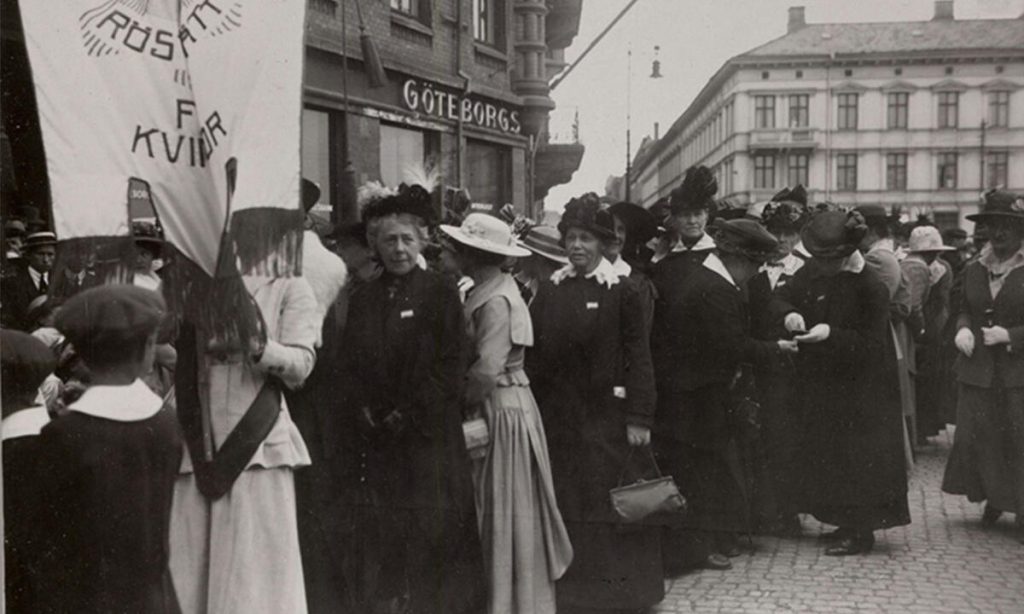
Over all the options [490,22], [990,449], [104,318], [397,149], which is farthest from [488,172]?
[104,318]

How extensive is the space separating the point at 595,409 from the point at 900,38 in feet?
8.76

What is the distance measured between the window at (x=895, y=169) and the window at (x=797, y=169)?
0.73m

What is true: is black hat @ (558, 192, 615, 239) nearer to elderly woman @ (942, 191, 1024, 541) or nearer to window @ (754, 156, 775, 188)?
elderly woman @ (942, 191, 1024, 541)

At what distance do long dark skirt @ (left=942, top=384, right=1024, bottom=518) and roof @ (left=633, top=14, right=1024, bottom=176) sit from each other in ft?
7.16

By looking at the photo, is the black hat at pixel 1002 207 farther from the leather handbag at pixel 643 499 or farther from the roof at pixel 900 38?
the leather handbag at pixel 643 499

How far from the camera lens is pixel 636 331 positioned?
17.9 ft

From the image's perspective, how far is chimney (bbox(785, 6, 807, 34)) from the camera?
5344 millimetres

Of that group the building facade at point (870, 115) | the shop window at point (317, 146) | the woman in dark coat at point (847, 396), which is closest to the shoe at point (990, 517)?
the woman in dark coat at point (847, 396)

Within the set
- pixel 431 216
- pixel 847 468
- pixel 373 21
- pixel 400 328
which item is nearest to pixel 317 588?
pixel 400 328

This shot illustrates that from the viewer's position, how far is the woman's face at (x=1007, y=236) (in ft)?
22.3

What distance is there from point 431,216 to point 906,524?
370cm

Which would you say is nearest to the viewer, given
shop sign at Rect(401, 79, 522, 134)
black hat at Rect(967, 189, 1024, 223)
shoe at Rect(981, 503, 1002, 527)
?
black hat at Rect(967, 189, 1024, 223)

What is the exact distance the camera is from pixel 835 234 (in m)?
6.56

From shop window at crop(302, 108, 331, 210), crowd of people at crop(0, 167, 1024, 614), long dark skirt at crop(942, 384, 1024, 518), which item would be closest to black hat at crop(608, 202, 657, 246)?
crowd of people at crop(0, 167, 1024, 614)
